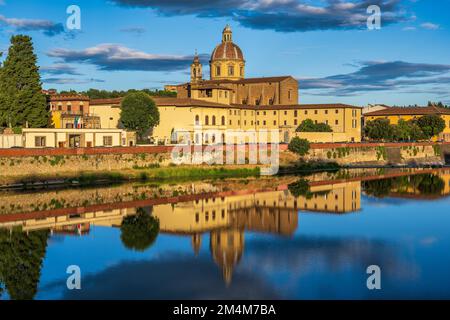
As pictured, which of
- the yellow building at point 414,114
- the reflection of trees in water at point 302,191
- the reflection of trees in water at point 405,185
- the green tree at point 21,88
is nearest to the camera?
the reflection of trees in water at point 302,191

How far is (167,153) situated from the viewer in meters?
49.1

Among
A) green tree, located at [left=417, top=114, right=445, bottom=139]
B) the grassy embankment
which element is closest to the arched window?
the grassy embankment

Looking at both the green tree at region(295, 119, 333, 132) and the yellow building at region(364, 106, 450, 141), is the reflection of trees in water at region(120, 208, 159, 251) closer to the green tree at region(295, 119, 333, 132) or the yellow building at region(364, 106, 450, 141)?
the green tree at region(295, 119, 333, 132)

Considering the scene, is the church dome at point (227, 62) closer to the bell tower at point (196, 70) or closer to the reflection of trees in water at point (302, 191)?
the bell tower at point (196, 70)

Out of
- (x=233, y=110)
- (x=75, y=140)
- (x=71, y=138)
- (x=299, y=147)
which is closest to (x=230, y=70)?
(x=233, y=110)

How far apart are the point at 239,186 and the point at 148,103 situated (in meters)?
22.9

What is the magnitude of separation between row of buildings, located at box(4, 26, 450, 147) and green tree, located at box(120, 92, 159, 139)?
2376mm

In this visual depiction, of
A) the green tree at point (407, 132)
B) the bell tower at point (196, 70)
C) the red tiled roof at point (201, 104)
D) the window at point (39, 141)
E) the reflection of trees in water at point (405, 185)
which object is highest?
the bell tower at point (196, 70)

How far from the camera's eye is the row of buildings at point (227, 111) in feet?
211

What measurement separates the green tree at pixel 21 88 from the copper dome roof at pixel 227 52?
3702 centimetres

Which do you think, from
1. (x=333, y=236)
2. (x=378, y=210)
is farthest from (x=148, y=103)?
(x=333, y=236)

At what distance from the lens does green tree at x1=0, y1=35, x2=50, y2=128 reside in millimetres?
48344
